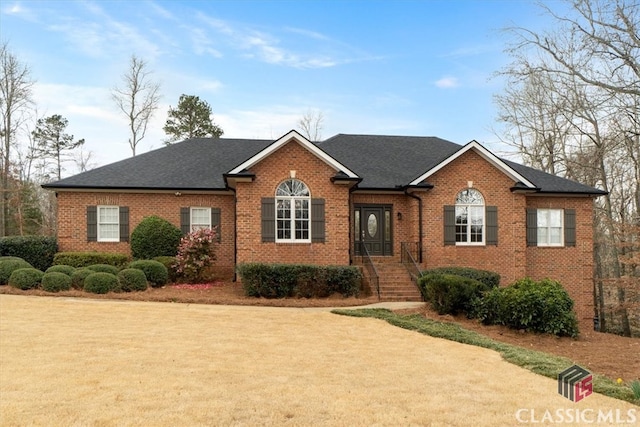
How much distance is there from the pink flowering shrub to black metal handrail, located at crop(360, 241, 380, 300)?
19.5ft

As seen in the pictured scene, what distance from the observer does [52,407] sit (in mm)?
5035

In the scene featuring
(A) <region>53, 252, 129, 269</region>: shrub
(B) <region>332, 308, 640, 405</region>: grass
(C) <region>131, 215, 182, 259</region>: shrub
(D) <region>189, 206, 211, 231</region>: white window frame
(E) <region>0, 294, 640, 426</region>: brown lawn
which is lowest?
(B) <region>332, 308, 640, 405</region>: grass

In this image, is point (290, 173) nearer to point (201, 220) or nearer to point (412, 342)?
point (201, 220)

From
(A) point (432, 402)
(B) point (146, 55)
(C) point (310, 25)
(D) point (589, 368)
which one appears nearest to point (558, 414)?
(A) point (432, 402)

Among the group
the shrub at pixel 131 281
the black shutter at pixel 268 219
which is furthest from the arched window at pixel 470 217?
the shrub at pixel 131 281

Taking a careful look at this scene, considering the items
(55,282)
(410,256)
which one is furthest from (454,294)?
(55,282)

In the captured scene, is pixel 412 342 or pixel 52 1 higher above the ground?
pixel 52 1

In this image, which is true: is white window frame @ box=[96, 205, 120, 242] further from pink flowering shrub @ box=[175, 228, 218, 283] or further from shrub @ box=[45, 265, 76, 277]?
pink flowering shrub @ box=[175, 228, 218, 283]

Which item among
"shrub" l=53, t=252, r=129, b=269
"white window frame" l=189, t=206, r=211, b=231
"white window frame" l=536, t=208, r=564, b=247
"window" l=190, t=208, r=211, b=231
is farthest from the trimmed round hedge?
"white window frame" l=536, t=208, r=564, b=247

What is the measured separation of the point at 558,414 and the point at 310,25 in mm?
16966

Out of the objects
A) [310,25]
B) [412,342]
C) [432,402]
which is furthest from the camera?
[310,25]

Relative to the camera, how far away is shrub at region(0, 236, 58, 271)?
18.1 meters

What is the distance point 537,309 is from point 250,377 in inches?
302

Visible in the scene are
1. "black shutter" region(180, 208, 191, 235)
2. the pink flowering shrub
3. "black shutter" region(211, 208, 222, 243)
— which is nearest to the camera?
the pink flowering shrub
